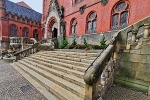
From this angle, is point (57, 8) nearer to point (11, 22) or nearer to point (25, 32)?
point (11, 22)

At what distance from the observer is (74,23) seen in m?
14.6

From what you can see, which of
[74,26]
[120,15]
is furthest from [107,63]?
[74,26]

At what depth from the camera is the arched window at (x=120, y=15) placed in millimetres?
9031

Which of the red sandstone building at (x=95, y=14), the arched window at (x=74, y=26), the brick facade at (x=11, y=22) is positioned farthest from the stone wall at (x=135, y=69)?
the brick facade at (x=11, y=22)

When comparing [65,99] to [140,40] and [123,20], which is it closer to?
[140,40]

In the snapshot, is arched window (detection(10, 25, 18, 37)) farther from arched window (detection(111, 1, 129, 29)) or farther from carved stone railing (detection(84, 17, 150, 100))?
carved stone railing (detection(84, 17, 150, 100))

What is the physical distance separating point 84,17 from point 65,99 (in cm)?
1147

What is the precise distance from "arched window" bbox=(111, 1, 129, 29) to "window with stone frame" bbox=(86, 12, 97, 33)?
7.85 feet

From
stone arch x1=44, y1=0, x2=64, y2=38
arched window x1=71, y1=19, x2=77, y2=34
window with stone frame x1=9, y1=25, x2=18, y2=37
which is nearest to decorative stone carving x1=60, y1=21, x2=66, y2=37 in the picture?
stone arch x1=44, y1=0, x2=64, y2=38

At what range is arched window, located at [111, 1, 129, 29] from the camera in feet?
29.6

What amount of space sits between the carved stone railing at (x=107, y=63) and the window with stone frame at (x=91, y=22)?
830 centimetres

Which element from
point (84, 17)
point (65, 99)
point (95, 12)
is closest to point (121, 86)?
point (65, 99)

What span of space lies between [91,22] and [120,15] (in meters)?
3.53

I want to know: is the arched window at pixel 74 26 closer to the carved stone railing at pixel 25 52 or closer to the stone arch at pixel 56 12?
the stone arch at pixel 56 12
